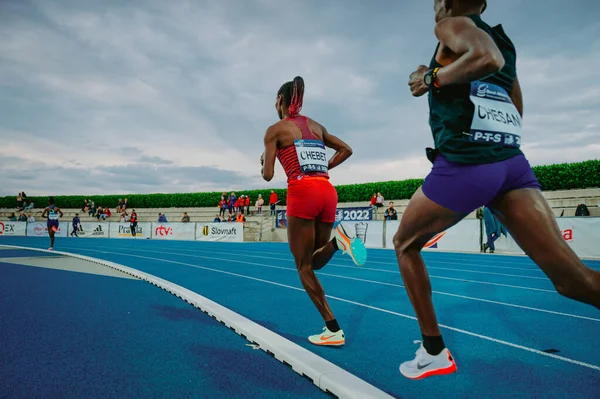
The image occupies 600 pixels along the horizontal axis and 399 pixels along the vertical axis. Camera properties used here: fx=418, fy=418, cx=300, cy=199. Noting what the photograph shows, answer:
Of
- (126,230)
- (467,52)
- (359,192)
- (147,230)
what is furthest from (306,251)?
(359,192)

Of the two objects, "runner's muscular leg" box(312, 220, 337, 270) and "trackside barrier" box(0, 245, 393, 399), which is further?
"runner's muscular leg" box(312, 220, 337, 270)

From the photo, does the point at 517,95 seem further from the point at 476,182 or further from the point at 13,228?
the point at 13,228

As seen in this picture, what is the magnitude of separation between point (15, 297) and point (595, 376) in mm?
6176

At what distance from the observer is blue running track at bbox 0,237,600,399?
2.47 m

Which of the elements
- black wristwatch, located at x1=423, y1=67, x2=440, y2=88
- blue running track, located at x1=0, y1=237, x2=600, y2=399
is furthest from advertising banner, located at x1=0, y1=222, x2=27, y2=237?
black wristwatch, located at x1=423, y1=67, x2=440, y2=88

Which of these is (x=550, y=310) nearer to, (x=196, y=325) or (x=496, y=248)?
(x=196, y=325)

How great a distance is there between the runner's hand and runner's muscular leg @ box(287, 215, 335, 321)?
1503 mm

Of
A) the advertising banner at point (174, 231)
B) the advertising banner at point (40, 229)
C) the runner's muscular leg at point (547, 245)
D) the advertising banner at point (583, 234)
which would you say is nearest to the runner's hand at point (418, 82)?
the runner's muscular leg at point (547, 245)

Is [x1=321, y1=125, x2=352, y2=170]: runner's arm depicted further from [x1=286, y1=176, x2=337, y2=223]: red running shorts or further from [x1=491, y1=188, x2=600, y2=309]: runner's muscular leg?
[x1=491, y1=188, x2=600, y2=309]: runner's muscular leg

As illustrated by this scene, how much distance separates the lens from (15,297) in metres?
5.38

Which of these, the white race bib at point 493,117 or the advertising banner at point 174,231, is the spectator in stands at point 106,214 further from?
the white race bib at point 493,117

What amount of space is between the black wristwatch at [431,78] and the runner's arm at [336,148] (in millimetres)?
1731

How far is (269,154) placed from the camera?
3.44 meters

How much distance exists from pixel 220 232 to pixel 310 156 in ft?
72.0
